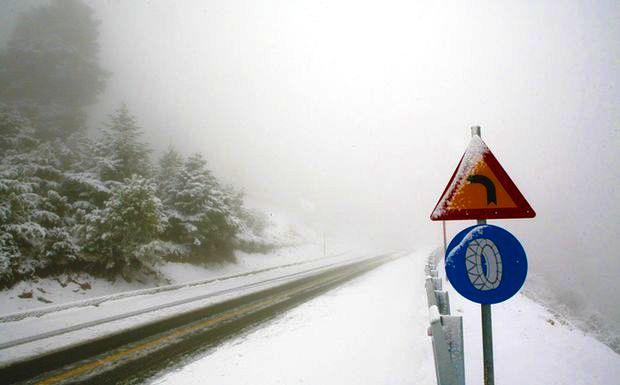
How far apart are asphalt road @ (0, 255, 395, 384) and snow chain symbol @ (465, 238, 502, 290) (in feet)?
16.7

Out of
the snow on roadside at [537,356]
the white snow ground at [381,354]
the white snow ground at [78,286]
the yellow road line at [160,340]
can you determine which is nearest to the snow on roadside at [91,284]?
the white snow ground at [78,286]

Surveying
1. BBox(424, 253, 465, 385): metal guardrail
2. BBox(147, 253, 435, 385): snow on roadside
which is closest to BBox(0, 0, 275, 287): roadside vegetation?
BBox(147, 253, 435, 385): snow on roadside

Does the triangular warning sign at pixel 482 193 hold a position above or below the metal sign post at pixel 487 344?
above

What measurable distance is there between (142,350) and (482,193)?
6.72 metres

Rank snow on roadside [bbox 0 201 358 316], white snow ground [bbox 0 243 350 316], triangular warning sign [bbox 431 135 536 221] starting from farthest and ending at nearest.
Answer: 1. snow on roadside [bbox 0 201 358 316]
2. white snow ground [bbox 0 243 350 316]
3. triangular warning sign [bbox 431 135 536 221]

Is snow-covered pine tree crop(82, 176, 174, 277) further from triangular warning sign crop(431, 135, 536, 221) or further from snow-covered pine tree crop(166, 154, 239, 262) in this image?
triangular warning sign crop(431, 135, 536, 221)

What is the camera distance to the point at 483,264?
2492mm

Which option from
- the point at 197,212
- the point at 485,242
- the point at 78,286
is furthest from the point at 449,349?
the point at 197,212

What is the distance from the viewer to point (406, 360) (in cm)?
557

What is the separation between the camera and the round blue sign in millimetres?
2436

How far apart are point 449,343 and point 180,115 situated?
86.6 m

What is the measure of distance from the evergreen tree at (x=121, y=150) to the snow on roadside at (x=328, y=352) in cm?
1275

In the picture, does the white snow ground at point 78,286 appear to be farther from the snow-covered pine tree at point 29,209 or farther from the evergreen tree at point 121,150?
the evergreen tree at point 121,150

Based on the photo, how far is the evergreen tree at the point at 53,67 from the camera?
3173 centimetres
